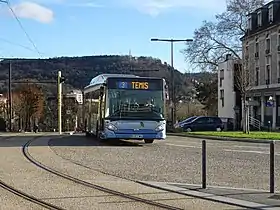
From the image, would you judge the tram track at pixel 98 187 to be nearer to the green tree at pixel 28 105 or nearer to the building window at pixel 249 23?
the building window at pixel 249 23

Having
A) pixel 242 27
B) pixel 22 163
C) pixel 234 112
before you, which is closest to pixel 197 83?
pixel 234 112

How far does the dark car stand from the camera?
56275 millimetres

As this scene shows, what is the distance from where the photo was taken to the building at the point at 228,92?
75.2m

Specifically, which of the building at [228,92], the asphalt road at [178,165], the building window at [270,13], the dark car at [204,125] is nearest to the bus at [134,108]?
the asphalt road at [178,165]

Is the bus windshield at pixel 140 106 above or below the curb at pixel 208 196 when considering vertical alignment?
above

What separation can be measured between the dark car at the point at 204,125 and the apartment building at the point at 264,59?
6185 millimetres

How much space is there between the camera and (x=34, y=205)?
11109 millimetres

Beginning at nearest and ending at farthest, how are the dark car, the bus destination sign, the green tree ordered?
the bus destination sign → the dark car → the green tree

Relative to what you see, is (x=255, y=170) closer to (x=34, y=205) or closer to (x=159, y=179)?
(x=159, y=179)

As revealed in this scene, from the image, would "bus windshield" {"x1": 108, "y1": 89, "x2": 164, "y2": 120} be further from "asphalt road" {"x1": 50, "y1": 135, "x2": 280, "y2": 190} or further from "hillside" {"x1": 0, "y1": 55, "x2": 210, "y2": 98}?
"hillside" {"x1": 0, "y1": 55, "x2": 210, "y2": 98}

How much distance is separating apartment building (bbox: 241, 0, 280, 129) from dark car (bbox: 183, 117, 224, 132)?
244 inches

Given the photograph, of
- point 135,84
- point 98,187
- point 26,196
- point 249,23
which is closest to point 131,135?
point 135,84

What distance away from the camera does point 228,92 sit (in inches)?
3132

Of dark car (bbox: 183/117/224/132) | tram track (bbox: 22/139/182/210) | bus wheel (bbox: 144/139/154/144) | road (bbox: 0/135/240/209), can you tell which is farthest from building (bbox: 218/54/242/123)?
road (bbox: 0/135/240/209)
